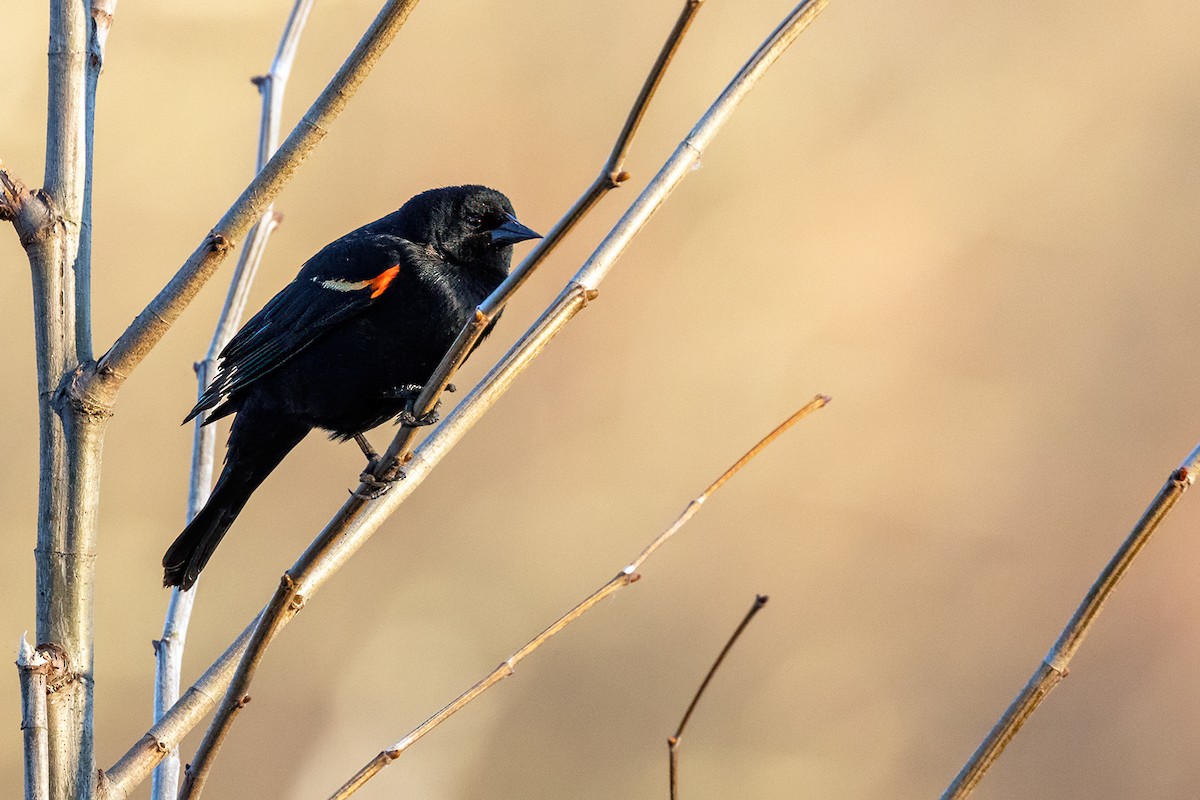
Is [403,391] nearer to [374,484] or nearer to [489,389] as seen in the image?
[374,484]

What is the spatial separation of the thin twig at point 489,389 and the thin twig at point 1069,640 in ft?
2.13

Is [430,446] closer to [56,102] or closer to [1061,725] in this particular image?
[56,102]

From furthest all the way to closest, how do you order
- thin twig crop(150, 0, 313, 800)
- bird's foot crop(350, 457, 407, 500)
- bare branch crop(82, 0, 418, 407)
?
thin twig crop(150, 0, 313, 800), bird's foot crop(350, 457, 407, 500), bare branch crop(82, 0, 418, 407)

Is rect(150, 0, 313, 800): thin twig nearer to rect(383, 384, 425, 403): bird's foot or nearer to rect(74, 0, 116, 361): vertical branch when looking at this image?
rect(74, 0, 116, 361): vertical branch

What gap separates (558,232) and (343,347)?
1753 millimetres

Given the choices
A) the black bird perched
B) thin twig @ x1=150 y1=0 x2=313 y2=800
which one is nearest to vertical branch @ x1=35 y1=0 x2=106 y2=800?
thin twig @ x1=150 y1=0 x2=313 y2=800

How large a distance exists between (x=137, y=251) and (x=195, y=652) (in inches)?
80.8

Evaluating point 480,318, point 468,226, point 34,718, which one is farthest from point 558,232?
point 468,226

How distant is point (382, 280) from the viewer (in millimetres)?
2938

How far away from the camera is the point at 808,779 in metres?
5.30

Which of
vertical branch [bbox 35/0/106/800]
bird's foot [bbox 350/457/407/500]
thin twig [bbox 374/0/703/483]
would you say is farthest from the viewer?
bird's foot [bbox 350/457/407/500]

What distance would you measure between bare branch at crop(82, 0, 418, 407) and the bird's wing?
4.58 ft

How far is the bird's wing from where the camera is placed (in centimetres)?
292

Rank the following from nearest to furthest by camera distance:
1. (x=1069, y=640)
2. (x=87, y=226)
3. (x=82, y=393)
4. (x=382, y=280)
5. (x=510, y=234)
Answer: (x=1069, y=640) < (x=82, y=393) < (x=87, y=226) < (x=382, y=280) < (x=510, y=234)
